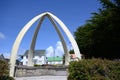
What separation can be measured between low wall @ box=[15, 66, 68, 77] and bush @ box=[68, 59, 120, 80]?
57.0 ft

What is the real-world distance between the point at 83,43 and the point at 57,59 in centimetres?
7504

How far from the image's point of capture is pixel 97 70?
42.4 feet

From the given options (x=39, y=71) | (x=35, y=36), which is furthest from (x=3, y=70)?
(x=35, y=36)

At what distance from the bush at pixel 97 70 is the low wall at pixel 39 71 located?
17364mm

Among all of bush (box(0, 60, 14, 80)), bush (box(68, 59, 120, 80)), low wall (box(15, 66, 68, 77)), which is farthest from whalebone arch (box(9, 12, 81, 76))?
bush (box(68, 59, 120, 80))

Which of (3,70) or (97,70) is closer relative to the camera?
(3,70)

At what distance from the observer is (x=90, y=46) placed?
137ft

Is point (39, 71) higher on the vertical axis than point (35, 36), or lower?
lower

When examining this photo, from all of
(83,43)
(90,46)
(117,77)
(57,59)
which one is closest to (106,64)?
(117,77)

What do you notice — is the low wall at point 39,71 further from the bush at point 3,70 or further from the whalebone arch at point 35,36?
the bush at point 3,70

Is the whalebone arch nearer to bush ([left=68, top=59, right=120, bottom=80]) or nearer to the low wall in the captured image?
the low wall

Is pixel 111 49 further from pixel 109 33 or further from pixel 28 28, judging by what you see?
pixel 28 28

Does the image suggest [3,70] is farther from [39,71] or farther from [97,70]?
[39,71]

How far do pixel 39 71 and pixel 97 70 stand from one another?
19.5 meters
